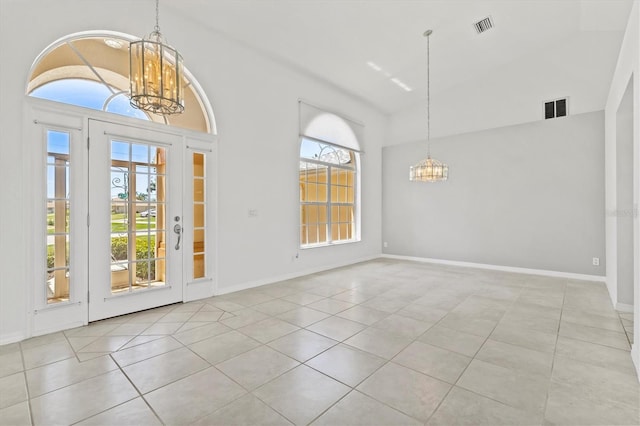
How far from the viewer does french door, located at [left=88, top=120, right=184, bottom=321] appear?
3.26 meters

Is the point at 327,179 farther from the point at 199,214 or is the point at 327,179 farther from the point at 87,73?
the point at 87,73

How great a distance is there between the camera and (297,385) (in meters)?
2.06

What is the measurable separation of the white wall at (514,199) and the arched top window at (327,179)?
141 cm

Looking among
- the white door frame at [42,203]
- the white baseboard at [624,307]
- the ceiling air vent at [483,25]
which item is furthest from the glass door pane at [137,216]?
the white baseboard at [624,307]

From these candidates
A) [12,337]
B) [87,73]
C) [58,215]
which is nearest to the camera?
[12,337]

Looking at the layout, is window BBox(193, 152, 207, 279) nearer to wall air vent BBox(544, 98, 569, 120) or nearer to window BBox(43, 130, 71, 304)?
window BBox(43, 130, 71, 304)

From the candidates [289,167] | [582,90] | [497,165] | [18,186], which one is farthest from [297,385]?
[582,90]

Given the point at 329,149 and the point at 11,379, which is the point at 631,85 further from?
the point at 11,379

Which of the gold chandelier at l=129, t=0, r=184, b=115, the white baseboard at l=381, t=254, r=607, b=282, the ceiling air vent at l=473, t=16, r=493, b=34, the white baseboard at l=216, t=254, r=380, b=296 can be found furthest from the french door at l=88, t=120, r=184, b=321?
the white baseboard at l=381, t=254, r=607, b=282

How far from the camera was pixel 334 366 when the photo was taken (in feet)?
7.61

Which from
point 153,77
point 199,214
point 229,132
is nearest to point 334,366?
point 153,77

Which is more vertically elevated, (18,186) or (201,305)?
(18,186)

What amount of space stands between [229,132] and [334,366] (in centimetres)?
354

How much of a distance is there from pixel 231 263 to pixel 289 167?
6.53 ft
